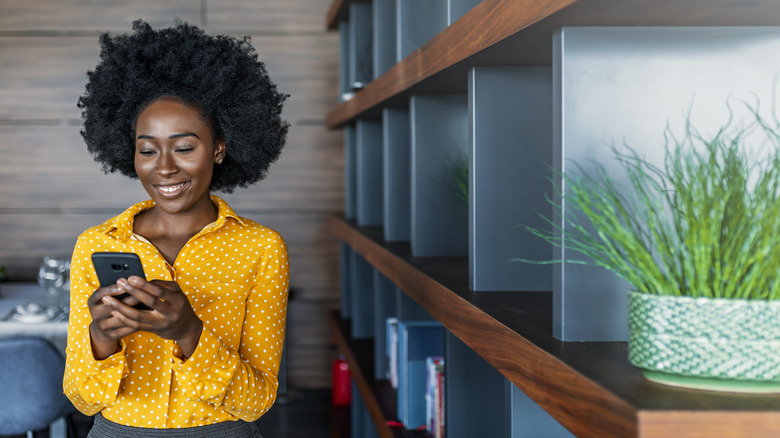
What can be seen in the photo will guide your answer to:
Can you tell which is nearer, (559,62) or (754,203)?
(754,203)

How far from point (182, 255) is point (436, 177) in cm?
76

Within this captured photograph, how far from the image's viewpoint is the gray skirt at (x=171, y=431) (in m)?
1.40

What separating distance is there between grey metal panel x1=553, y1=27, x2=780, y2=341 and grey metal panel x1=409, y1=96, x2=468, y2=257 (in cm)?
102

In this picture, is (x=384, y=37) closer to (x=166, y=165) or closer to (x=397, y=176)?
(x=397, y=176)

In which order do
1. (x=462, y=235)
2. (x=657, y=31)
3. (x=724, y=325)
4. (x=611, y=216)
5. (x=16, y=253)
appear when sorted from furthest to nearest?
(x=16, y=253) < (x=462, y=235) < (x=657, y=31) < (x=611, y=216) < (x=724, y=325)

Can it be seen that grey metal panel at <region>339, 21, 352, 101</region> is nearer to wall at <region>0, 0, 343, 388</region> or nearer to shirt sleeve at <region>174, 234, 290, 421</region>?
wall at <region>0, 0, 343, 388</region>

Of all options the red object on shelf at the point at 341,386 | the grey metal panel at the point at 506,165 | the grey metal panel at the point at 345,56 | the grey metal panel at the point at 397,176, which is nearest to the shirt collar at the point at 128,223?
the grey metal panel at the point at 506,165

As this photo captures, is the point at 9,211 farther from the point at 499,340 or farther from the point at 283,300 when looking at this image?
the point at 499,340

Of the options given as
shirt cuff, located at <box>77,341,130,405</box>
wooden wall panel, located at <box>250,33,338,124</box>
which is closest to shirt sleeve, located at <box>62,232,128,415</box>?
shirt cuff, located at <box>77,341,130,405</box>

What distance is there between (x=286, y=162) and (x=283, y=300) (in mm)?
3007

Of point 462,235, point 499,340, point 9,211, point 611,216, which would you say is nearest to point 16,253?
point 9,211

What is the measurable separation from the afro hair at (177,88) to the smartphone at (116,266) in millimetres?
416

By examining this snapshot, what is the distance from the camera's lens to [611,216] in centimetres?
83

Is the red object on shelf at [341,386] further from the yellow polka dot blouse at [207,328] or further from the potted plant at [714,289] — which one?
the potted plant at [714,289]
